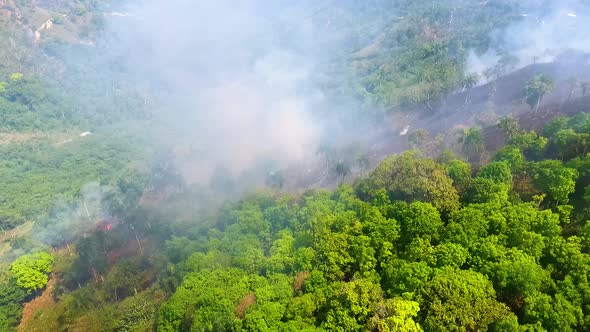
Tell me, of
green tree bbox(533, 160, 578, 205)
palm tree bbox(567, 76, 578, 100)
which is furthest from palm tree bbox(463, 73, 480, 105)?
green tree bbox(533, 160, 578, 205)

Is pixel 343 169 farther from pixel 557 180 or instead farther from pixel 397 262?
pixel 397 262

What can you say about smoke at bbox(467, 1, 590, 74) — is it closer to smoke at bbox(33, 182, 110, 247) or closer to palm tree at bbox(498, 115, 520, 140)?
palm tree at bbox(498, 115, 520, 140)

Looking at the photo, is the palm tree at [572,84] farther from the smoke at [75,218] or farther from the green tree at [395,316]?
the smoke at [75,218]

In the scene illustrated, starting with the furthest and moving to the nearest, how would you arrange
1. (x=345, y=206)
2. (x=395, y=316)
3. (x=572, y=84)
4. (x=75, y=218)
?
(x=75, y=218)
(x=572, y=84)
(x=345, y=206)
(x=395, y=316)

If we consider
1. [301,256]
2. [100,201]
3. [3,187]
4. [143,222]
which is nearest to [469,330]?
[301,256]

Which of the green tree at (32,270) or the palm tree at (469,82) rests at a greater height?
the palm tree at (469,82)

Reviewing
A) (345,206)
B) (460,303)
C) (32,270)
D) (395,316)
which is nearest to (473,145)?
(345,206)

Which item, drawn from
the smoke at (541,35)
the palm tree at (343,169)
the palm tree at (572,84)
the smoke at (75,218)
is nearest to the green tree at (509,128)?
the palm tree at (572,84)
